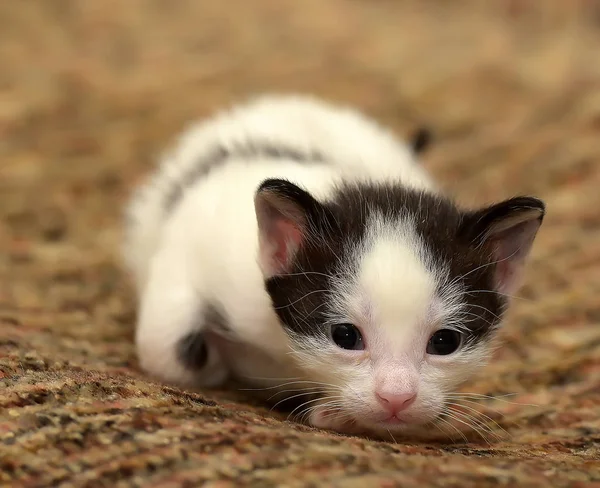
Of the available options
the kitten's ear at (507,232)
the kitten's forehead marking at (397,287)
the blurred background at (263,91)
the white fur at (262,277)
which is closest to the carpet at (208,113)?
the blurred background at (263,91)

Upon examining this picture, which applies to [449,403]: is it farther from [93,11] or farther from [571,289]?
[93,11]

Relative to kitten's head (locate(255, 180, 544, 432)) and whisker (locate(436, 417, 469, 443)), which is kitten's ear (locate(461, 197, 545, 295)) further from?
whisker (locate(436, 417, 469, 443))

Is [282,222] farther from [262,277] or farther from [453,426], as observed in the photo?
[453,426]

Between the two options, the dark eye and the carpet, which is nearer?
the carpet

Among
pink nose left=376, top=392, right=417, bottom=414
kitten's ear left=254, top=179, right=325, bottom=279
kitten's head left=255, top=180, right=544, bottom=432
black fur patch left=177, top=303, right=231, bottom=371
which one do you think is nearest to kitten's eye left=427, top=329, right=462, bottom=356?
kitten's head left=255, top=180, right=544, bottom=432

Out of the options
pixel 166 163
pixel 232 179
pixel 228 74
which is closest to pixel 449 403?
pixel 232 179

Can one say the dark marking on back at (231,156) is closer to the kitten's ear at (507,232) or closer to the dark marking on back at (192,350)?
the dark marking on back at (192,350)

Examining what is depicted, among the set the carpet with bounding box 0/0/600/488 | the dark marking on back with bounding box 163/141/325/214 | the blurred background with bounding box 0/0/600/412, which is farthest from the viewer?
the blurred background with bounding box 0/0/600/412
